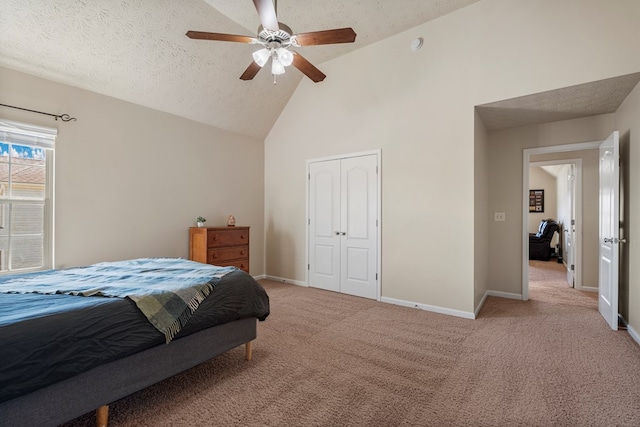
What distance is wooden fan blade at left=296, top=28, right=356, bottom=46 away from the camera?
2.26 metres

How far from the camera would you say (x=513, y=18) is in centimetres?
310

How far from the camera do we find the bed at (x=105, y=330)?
4.29ft

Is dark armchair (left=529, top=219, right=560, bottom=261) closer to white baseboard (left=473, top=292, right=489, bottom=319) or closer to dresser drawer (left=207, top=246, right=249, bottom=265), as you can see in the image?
white baseboard (left=473, top=292, right=489, bottom=319)

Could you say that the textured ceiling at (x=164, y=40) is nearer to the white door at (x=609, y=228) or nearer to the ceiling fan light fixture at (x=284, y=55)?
the ceiling fan light fixture at (x=284, y=55)

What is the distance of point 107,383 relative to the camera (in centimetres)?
158

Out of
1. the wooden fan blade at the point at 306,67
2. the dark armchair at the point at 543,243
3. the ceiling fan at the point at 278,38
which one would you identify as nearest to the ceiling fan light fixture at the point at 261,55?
the ceiling fan at the point at 278,38

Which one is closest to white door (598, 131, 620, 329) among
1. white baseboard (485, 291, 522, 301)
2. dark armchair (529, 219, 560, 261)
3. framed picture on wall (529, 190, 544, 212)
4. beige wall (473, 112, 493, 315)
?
white baseboard (485, 291, 522, 301)

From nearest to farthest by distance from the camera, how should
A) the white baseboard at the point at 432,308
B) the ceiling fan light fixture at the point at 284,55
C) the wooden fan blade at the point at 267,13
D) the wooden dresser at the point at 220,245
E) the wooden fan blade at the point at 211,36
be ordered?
the wooden fan blade at the point at 267,13, the wooden fan blade at the point at 211,36, the ceiling fan light fixture at the point at 284,55, the white baseboard at the point at 432,308, the wooden dresser at the point at 220,245

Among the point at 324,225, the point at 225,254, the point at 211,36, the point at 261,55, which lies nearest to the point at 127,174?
the point at 225,254

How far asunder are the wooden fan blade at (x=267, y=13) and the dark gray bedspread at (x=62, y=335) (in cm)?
201

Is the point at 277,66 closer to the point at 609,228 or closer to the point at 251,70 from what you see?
the point at 251,70

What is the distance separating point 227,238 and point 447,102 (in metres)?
3.37

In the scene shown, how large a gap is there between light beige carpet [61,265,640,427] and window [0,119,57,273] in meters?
2.19

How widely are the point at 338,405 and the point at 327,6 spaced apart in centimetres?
371
